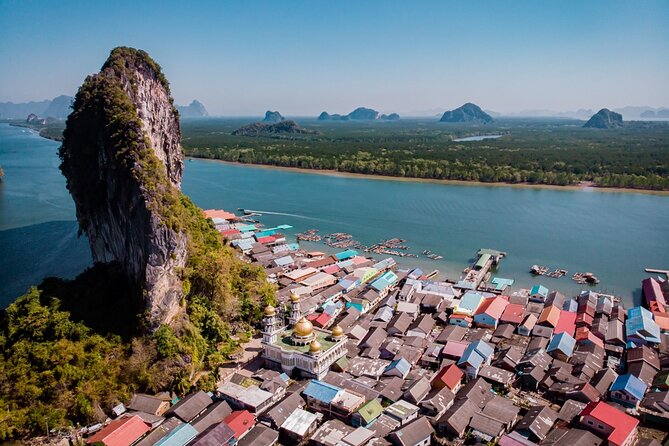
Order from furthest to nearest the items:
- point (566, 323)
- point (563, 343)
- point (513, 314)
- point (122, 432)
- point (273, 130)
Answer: point (273, 130), point (513, 314), point (566, 323), point (563, 343), point (122, 432)

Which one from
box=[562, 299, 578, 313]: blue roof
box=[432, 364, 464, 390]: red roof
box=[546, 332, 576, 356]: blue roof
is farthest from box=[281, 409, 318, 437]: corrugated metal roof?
box=[562, 299, 578, 313]: blue roof

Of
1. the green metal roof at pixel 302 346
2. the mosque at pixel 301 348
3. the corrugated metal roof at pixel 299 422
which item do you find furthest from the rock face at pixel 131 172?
the corrugated metal roof at pixel 299 422

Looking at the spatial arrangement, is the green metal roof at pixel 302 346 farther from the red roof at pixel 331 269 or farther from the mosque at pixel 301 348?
the red roof at pixel 331 269

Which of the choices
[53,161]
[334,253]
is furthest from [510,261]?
[53,161]

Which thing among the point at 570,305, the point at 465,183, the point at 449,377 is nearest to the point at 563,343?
the point at 570,305

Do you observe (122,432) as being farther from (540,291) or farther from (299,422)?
(540,291)
